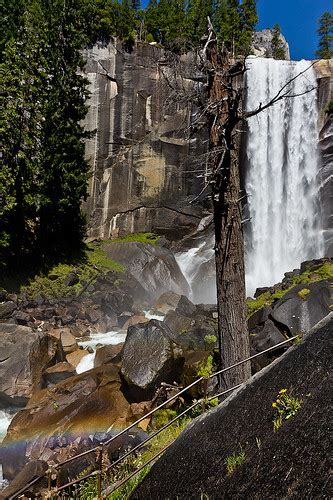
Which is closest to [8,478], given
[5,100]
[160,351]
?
[160,351]

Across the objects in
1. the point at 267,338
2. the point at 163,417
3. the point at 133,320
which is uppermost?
the point at 267,338

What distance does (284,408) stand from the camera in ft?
10.1

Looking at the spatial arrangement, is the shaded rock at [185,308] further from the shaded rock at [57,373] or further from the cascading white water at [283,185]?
the cascading white water at [283,185]

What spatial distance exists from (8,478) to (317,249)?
24.2 meters

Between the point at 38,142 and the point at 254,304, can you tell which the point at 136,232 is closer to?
the point at 38,142

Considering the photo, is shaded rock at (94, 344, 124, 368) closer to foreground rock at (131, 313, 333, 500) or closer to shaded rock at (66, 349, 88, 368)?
shaded rock at (66, 349, 88, 368)

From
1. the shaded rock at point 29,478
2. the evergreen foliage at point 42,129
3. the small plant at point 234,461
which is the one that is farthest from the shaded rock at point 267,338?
the evergreen foliage at point 42,129

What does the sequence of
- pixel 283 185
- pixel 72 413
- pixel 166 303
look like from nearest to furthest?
1. pixel 72 413
2. pixel 166 303
3. pixel 283 185

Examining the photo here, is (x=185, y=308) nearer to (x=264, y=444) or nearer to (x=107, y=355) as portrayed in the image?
(x=107, y=355)

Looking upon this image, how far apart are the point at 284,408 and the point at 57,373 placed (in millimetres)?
10729

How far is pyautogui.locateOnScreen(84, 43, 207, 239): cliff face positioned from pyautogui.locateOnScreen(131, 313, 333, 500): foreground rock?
1054 inches

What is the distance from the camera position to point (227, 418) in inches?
141

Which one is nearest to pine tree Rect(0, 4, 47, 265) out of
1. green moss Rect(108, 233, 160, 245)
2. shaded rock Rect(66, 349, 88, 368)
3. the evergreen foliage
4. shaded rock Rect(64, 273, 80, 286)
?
the evergreen foliage

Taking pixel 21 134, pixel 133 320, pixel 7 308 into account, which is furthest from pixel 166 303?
pixel 21 134
